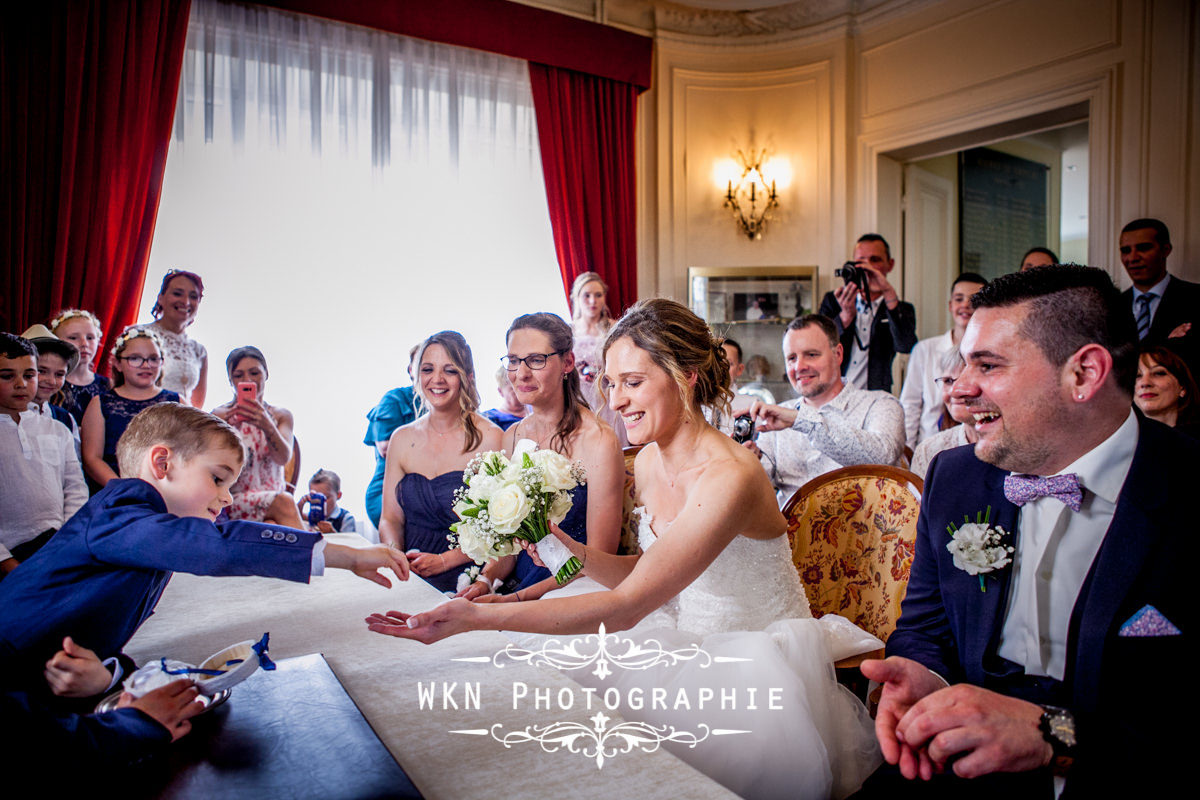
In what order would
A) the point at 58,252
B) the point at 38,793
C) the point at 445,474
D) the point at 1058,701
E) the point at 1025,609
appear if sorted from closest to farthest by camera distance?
the point at 38,793
the point at 1058,701
the point at 1025,609
the point at 445,474
the point at 58,252

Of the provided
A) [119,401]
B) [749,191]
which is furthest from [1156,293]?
[119,401]

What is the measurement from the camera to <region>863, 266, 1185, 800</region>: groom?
1186 millimetres

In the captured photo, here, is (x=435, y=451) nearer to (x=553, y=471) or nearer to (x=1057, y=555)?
(x=553, y=471)

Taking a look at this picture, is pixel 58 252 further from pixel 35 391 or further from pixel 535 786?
pixel 535 786

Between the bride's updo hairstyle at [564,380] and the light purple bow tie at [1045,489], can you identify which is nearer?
the light purple bow tie at [1045,489]

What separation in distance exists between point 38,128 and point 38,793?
4959 mm

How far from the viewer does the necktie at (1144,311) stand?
4.40m

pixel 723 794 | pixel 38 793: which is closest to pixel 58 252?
pixel 38 793

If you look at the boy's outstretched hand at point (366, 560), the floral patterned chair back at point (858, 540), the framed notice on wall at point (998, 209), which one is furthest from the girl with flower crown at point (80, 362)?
the framed notice on wall at point (998, 209)

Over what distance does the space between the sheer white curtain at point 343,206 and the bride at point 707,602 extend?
3.82 meters

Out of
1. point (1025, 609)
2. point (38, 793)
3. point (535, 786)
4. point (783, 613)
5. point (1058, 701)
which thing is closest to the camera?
point (38, 793)

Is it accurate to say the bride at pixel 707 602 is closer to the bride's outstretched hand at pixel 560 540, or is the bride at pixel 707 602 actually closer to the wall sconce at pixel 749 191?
the bride's outstretched hand at pixel 560 540

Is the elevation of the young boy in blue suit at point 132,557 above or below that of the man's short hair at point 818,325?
below

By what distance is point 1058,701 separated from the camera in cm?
140
